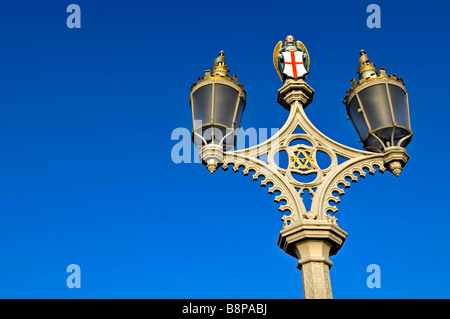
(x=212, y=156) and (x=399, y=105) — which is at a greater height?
(x=399, y=105)

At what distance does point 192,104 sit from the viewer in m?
A: 7.60

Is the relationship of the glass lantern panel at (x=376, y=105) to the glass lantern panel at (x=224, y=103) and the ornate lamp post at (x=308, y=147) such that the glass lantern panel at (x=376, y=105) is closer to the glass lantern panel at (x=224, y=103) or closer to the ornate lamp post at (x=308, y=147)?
the ornate lamp post at (x=308, y=147)

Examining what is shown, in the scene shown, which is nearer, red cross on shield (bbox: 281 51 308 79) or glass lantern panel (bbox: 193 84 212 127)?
glass lantern panel (bbox: 193 84 212 127)

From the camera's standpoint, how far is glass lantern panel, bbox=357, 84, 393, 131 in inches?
293

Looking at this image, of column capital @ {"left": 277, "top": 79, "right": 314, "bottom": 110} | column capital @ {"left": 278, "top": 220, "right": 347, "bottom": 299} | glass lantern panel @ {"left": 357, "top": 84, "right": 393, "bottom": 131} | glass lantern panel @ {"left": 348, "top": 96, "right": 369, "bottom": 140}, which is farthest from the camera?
column capital @ {"left": 277, "top": 79, "right": 314, "bottom": 110}

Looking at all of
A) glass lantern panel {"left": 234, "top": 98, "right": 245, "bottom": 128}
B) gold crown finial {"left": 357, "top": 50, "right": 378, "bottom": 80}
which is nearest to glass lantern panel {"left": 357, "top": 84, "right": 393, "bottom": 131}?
gold crown finial {"left": 357, "top": 50, "right": 378, "bottom": 80}

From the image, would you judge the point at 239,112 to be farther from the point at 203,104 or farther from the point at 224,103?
the point at 203,104

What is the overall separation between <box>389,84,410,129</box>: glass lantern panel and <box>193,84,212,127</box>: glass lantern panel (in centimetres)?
245

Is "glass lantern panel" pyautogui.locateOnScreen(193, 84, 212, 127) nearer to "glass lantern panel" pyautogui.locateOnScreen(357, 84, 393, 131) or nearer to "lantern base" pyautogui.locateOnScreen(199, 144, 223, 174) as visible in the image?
"lantern base" pyautogui.locateOnScreen(199, 144, 223, 174)

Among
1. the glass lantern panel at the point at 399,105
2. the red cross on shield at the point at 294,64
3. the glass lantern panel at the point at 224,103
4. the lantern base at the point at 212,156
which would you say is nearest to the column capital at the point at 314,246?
the lantern base at the point at 212,156

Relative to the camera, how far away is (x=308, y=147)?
7.40 metres

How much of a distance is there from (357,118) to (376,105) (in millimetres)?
341

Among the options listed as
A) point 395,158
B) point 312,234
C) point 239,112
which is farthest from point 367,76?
point 312,234
